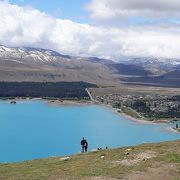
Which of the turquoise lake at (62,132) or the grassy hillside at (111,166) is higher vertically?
the grassy hillside at (111,166)

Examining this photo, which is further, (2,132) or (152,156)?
(2,132)

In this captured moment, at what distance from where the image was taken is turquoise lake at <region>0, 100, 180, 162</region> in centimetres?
10944

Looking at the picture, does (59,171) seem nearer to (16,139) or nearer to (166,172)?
(166,172)

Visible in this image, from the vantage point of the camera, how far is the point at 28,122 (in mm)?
158125

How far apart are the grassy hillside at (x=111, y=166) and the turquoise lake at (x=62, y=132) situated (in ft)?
221

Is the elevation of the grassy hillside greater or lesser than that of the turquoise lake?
greater

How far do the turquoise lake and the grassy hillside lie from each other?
221ft

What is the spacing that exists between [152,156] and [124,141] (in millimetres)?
98693

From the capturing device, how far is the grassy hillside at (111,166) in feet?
74.0

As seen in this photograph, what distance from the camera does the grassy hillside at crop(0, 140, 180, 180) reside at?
22.5m

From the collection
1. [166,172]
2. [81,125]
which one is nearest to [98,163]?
[166,172]

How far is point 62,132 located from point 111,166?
11295 centimetres

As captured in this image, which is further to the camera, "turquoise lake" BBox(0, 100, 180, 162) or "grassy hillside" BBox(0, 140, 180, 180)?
"turquoise lake" BBox(0, 100, 180, 162)

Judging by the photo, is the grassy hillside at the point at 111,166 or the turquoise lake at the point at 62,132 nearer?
the grassy hillside at the point at 111,166
